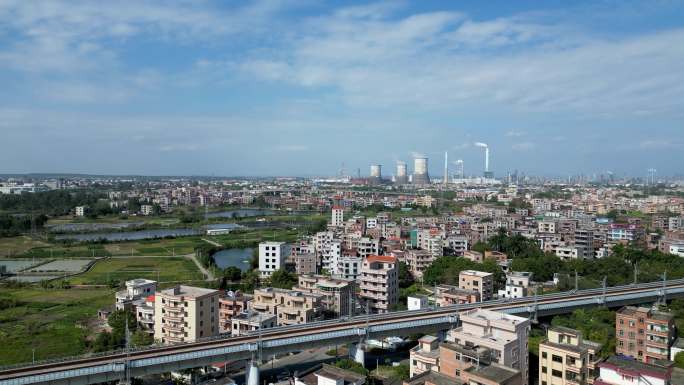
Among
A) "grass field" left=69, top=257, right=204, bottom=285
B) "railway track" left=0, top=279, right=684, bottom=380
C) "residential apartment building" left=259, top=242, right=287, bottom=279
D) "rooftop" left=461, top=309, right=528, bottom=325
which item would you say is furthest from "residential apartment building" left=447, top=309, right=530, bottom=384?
"grass field" left=69, top=257, right=204, bottom=285

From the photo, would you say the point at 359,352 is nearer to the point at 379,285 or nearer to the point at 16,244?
the point at 379,285

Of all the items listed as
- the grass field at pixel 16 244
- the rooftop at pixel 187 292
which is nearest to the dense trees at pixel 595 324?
the rooftop at pixel 187 292

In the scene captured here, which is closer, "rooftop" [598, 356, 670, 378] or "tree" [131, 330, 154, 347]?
"rooftop" [598, 356, 670, 378]

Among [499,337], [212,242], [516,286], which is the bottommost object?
[212,242]

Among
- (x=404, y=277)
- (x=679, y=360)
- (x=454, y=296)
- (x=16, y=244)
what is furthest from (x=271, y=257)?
(x=16, y=244)

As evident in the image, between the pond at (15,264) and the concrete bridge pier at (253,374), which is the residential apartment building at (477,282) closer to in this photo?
the concrete bridge pier at (253,374)

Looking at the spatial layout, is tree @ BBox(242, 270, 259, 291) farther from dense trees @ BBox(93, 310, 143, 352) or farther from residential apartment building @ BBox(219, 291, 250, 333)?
dense trees @ BBox(93, 310, 143, 352)
